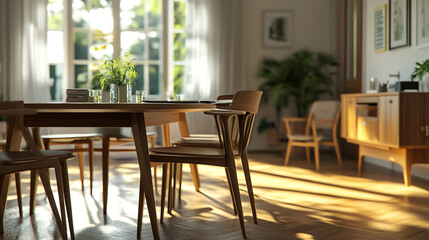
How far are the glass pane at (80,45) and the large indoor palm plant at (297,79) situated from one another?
2424 millimetres

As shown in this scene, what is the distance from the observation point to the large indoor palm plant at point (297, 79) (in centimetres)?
667

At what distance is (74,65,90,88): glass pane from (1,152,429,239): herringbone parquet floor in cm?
192

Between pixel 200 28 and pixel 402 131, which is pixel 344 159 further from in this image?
pixel 200 28

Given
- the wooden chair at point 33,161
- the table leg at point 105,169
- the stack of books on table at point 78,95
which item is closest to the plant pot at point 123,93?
the stack of books on table at point 78,95

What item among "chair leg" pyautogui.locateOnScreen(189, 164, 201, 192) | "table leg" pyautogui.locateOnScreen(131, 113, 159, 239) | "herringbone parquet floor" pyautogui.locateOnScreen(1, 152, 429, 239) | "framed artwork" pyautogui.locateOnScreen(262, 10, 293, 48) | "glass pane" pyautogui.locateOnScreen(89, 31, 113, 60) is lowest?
"herringbone parquet floor" pyautogui.locateOnScreen(1, 152, 429, 239)

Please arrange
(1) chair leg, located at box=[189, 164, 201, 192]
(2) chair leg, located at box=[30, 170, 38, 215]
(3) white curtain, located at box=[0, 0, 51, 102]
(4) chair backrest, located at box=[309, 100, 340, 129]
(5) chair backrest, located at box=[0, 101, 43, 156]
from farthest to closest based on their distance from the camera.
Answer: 1. (3) white curtain, located at box=[0, 0, 51, 102]
2. (4) chair backrest, located at box=[309, 100, 340, 129]
3. (1) chair leg, located at box=[189, 164, 201, 192]
4. (2) chair leg, located at box=[30, 170, 38, 215]
5. (5) chair backrest, located at box=[0, 101, 43, 156]

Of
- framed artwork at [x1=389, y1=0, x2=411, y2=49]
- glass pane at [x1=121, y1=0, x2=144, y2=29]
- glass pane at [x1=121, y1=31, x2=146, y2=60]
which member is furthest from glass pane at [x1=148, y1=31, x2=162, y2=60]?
framed artwork at [x1=389, y1=0, x2=411, y2=49]

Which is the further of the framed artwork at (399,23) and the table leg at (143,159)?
the framed artwork at (399,23)

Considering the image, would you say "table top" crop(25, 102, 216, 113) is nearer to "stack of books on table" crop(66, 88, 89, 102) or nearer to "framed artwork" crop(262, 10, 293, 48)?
"stack of books on table" crop(66, 88, 89, 102)

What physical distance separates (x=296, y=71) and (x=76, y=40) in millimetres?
3083

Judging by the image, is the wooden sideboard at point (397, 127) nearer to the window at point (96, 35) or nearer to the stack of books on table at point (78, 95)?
the stack of books on table at point (78, 95)

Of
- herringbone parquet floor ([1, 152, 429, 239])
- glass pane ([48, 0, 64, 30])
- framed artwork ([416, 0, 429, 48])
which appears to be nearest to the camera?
herringbone parquet floor ([1, 152, 429, 239])

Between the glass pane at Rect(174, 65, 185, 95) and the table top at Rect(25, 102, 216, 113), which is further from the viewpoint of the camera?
the glass pane at Rect(174, 65, 185, 95)

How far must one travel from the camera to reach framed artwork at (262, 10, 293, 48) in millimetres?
7082
